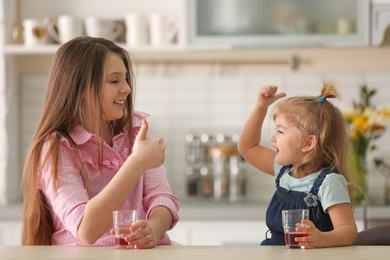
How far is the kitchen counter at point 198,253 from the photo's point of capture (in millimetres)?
1879

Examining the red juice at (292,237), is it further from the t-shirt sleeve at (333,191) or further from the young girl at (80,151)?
the young girl at (80,151)

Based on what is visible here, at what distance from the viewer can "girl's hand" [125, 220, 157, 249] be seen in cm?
201

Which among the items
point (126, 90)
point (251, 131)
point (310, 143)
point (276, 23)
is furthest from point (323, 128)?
point (276, 23)

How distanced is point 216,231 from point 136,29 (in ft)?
3.46

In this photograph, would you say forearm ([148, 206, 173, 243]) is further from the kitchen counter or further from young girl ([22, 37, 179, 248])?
the kitchen counter

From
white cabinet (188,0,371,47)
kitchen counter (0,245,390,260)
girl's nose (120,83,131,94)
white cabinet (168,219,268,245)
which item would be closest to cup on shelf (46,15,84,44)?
white cabinet (188,0,371,47)

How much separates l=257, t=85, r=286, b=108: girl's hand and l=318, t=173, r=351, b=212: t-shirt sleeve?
11.2 inches

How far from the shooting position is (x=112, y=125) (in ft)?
8.25

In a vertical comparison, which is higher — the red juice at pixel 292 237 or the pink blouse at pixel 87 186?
the pink blouse at pixel 87 186

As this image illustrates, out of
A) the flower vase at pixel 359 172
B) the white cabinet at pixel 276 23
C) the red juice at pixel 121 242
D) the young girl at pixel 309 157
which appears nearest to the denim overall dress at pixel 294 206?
the young girl at pixel 309 157

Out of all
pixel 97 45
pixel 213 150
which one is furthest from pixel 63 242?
pixel 213 150

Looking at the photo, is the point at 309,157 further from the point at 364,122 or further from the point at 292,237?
the point at 364,122

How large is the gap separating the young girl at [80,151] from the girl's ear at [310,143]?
388 millimetres

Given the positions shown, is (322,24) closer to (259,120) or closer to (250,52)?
(250,52)
